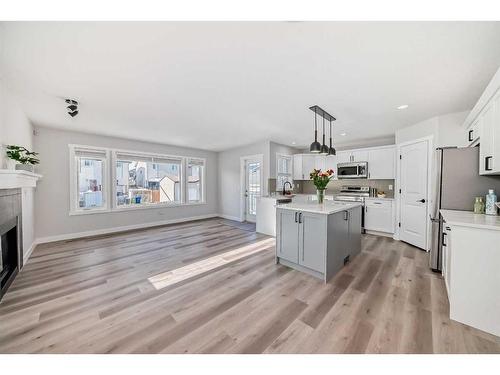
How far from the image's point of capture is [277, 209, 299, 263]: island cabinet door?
286 centimetres

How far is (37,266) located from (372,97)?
17.6 ft

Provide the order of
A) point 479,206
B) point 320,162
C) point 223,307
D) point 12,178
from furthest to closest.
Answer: point 320,162 → point 479,206 → point 12,178 → point 223,307

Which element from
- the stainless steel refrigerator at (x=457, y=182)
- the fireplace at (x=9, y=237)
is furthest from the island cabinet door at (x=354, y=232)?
the fireplace at (x=9, y=237)

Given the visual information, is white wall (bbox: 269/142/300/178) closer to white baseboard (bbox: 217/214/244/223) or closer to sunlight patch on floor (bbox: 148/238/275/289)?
white baseboard (bbox: 217/214/244/223)

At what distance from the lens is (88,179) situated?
4770 millimetres

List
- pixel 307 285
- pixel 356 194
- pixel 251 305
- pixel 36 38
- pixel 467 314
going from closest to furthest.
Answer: pixel 36 38
pixel 467 314
pixel 251 305
pixel 307 285
pixel 356 194

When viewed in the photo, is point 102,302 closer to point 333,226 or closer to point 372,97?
point 333,226

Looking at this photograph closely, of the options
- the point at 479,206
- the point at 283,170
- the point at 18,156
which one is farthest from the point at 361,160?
the point at 18,156

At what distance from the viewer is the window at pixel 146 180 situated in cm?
523

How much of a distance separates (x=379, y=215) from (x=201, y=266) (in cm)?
413

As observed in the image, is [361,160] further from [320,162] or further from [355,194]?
[320,162]

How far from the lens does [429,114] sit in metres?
3.42

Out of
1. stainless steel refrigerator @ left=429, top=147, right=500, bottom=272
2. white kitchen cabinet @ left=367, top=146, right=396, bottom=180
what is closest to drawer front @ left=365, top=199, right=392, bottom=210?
white kitchen cabinet @ left=367, top=146, right=396, bottom=180
